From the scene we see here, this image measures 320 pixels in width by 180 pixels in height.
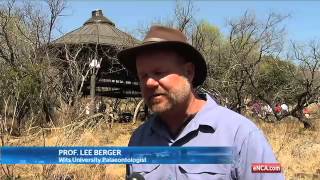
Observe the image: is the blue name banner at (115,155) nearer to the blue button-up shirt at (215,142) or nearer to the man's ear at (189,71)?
the blue button-up shirt at (215,142)

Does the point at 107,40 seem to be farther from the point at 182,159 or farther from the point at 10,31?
the point at 182,159

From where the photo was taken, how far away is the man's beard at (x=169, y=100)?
2383mm

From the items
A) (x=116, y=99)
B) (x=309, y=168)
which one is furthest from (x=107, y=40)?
(x=309, y=168)

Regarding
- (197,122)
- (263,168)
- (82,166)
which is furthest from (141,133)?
(82,166)

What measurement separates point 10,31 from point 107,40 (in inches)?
155

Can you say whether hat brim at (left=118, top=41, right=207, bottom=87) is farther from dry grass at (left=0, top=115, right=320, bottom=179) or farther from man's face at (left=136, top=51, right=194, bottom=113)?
dry grass at (left=0, top=115, right=320, bottom=179)

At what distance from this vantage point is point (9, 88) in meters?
12.1

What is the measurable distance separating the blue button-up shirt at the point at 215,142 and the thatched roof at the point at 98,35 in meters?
17.0

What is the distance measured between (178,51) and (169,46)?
2.4 inches

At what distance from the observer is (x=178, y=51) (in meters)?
2.50

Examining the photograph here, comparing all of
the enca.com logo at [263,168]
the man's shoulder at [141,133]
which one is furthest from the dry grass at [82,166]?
the enca.com logo at [263,168]

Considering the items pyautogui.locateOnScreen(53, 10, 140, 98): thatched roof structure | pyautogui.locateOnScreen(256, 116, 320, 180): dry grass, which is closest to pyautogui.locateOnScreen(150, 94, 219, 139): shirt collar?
pyautogui.locateOnScreen(256, 116, 320, 180): dry grass

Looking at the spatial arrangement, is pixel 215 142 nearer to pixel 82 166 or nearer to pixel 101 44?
pixel 82 166

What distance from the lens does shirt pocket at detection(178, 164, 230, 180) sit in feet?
7.27
